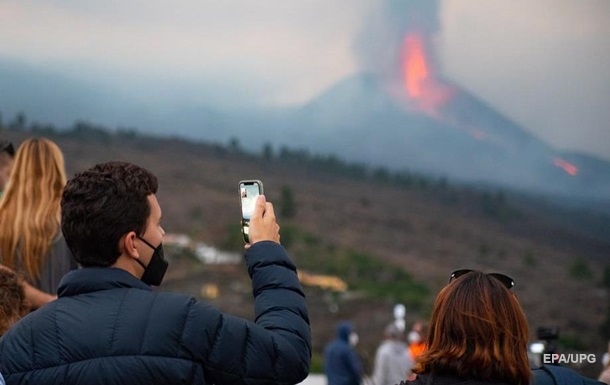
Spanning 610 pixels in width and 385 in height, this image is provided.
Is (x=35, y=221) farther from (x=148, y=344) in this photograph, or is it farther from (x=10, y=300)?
(x=148, y=344)

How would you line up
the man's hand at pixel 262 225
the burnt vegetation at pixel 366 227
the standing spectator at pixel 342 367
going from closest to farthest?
the man's hand at pixel 262 225 → the standing spectator at pixel 342 367 → the burnt vegetation at pixel 366 227

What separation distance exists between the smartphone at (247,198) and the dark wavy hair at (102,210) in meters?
0.28

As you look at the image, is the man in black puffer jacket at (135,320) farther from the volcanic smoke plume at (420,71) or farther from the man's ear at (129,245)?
the volcanic smoke plume at (420,71)

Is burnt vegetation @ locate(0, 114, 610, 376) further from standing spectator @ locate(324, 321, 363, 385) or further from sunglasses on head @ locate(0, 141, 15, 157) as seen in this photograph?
sunglasses on head @ locate(0, 141, 15, 157)

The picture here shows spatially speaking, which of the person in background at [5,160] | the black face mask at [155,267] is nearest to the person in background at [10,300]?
the black face mask at [155,267]

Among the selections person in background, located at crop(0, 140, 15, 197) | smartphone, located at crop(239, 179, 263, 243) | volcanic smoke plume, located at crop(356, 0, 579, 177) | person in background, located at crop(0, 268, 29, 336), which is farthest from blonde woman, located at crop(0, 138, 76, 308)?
volcanic smoke plume, located at crop(356, 0, 579, 177)

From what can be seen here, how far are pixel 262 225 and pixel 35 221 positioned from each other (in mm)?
1991

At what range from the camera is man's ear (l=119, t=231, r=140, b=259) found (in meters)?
2.51

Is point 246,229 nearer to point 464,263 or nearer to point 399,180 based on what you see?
point 464,263

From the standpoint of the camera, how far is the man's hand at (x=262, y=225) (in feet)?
8.52

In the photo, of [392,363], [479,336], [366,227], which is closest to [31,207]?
[479,336]

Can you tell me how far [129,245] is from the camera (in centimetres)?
251

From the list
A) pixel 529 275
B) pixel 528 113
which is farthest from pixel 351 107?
pixel 529 275

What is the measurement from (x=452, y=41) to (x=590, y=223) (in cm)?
516
